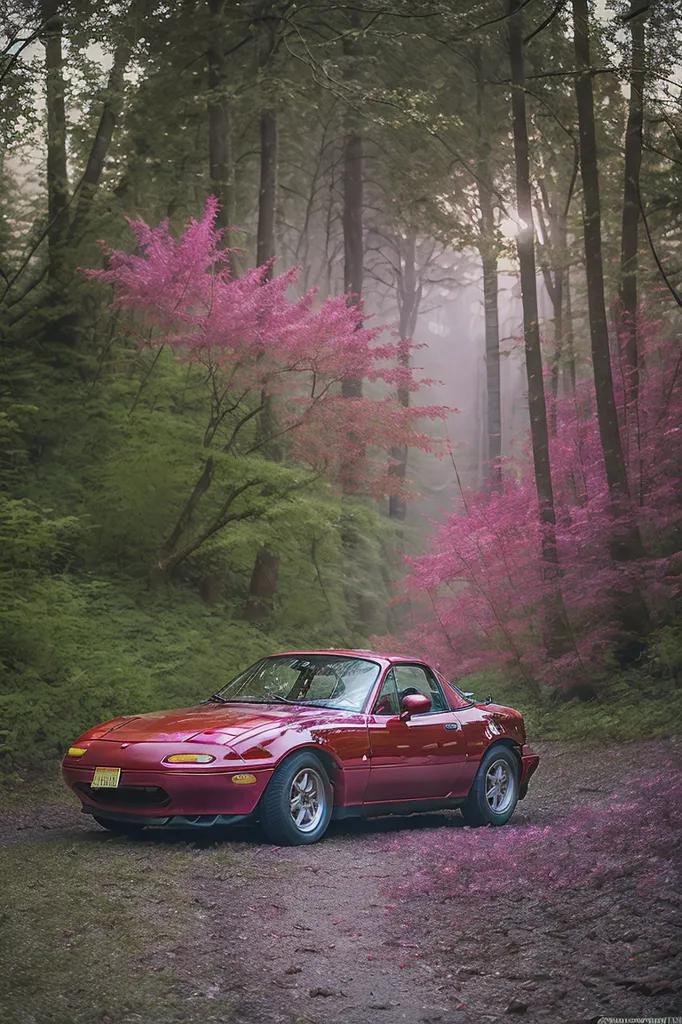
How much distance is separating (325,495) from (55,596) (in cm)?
482

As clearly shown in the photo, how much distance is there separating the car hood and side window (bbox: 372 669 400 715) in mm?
360

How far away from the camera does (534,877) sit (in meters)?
5.93

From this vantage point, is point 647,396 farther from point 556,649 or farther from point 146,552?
point 146,552

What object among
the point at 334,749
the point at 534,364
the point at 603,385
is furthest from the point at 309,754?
the point at 534,364

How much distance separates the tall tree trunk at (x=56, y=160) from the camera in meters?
16.6

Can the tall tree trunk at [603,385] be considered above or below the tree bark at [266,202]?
below

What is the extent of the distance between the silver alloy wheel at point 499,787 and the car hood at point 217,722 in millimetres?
1926

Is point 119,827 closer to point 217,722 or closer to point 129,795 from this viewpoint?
point 129,795

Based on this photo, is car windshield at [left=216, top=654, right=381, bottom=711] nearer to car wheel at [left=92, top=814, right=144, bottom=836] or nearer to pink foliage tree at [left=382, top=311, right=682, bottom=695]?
car wheel at [left=92, top=814, right=144, bottom=836]

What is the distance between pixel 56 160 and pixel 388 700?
1349cm

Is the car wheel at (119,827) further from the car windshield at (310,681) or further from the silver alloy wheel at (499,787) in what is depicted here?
the silver alloy wheel at (499,787)

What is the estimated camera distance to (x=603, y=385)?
49.1 feet

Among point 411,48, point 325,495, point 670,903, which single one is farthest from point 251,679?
point 411,48

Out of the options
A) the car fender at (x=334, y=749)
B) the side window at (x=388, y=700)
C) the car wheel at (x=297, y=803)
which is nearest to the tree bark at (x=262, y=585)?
the side window at (x=388, y=700)
